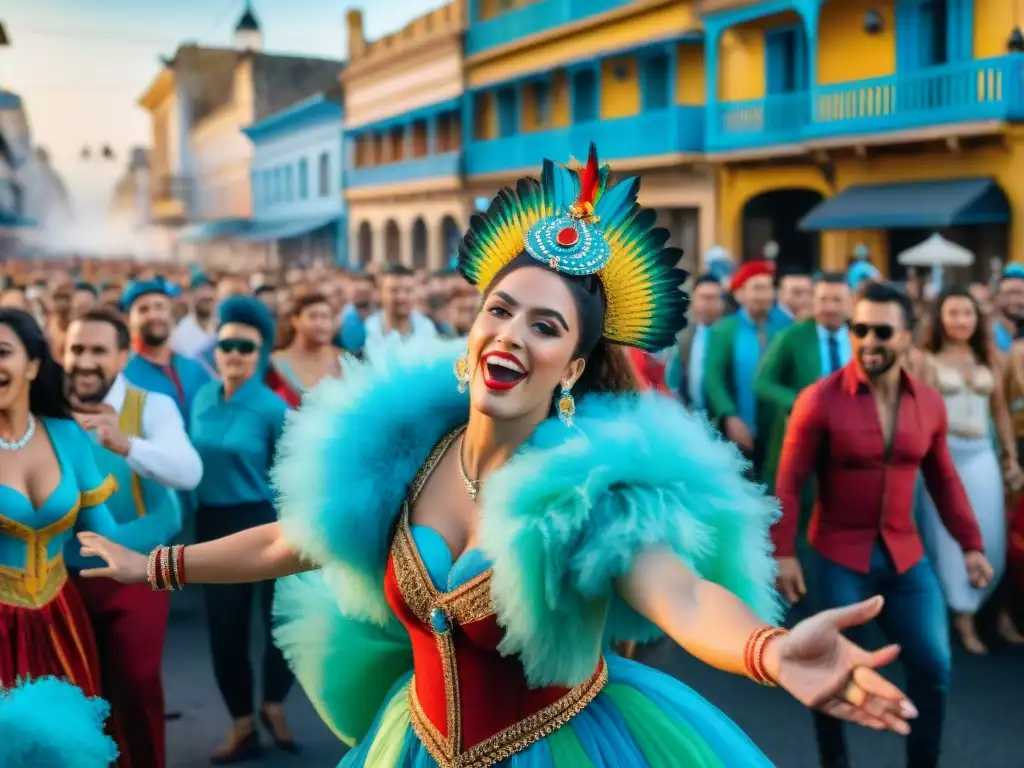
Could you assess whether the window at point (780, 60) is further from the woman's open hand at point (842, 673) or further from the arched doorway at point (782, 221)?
the woman's open hand at point (842, 673)

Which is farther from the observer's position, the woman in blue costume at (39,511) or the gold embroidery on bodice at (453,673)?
the woman in blue costume at (39,511)

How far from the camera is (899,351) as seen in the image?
4.94 m

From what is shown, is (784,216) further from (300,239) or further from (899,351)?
(300,239)

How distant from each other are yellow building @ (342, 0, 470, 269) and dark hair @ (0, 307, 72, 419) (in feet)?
90.5

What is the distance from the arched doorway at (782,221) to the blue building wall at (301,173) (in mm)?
20581

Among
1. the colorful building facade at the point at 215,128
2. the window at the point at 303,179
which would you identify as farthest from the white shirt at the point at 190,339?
the colorful building facade at the point at 215,128

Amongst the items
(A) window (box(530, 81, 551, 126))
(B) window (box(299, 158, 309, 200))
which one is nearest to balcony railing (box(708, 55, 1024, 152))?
(A) window (box(530, 81, 551, 126))

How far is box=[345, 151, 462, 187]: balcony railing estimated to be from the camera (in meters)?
32.6

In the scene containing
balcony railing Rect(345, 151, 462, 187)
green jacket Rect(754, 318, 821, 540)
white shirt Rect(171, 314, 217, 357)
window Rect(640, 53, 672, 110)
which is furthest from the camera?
balcony railing Rect(345, 151, 462, 187)

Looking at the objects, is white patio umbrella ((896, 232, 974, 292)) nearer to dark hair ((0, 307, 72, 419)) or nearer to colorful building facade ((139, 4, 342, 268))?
dark hair ((0, 307, 72, 419))

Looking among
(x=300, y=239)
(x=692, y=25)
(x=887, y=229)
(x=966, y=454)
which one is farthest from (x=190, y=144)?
(x=966, y=454)

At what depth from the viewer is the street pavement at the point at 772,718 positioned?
5328 mm

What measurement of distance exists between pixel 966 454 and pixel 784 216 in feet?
55.2

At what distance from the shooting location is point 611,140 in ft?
83.1
